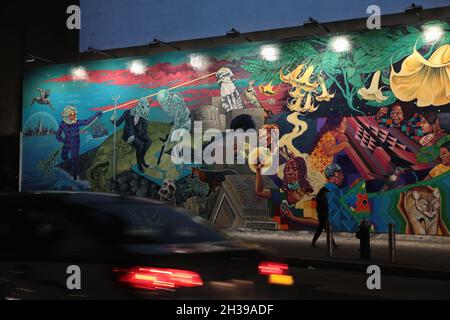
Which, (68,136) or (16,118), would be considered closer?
(68,136)

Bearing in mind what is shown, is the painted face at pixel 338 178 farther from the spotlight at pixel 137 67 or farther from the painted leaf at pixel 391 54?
the spotlight at pixel 137 67

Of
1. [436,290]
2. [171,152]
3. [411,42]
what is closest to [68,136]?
[171,152]

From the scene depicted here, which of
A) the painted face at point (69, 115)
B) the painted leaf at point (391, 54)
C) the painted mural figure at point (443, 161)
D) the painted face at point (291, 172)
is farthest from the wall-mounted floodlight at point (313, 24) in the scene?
the painted face at point (69, 115)

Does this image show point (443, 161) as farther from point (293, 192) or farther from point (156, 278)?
point (156, 278)

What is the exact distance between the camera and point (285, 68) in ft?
56.3

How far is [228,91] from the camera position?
17.9m

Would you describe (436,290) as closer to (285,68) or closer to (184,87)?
(285,68)

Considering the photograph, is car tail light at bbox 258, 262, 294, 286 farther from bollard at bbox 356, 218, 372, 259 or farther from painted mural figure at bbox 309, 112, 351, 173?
painted mural figure at bbox 309, 112, 351, 173

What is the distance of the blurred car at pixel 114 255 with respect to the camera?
4258mm

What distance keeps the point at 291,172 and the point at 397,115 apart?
3545 mm

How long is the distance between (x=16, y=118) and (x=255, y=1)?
35.5ft

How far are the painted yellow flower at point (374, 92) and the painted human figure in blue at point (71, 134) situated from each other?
9762 millimetres
